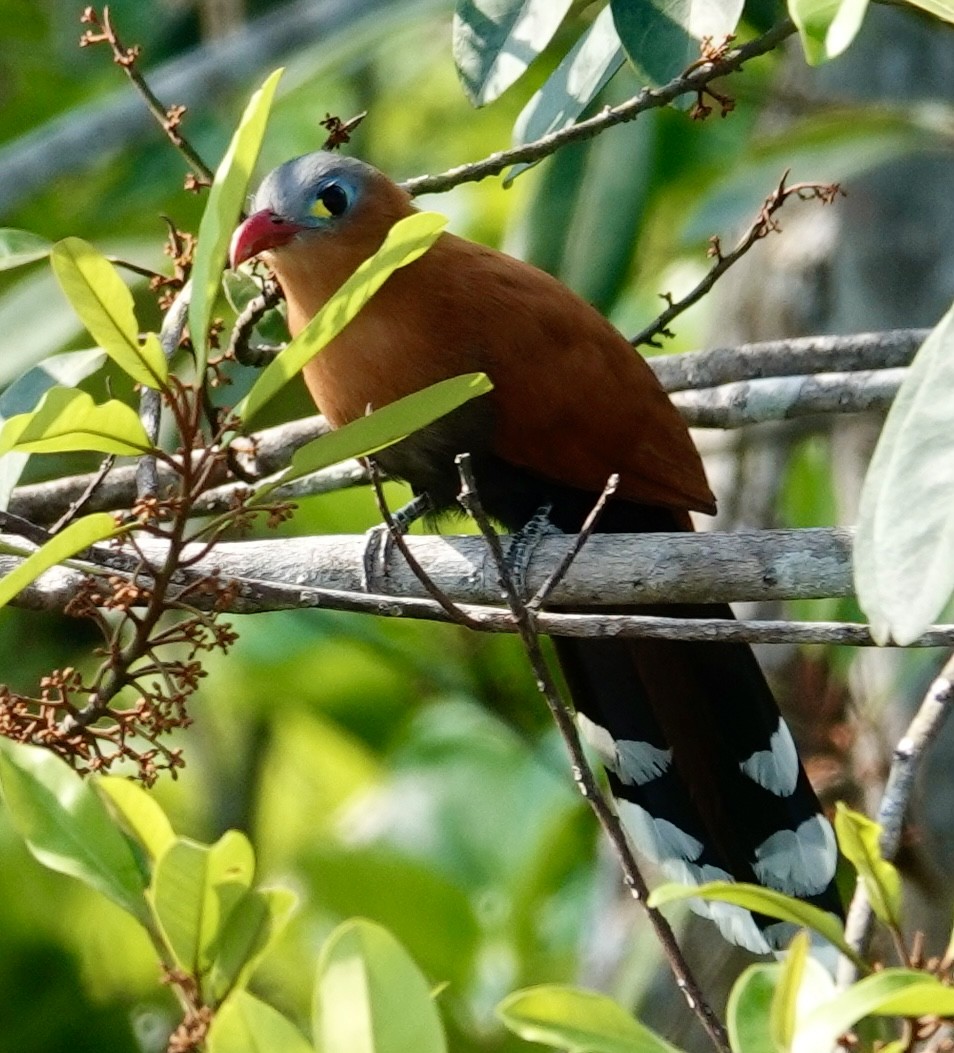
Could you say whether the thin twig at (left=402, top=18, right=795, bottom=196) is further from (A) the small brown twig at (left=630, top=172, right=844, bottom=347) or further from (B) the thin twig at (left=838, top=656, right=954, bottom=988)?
(B) the thin twig at (left=838, top=656, right=954, bottom=988)

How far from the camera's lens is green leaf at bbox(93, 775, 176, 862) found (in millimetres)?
1623

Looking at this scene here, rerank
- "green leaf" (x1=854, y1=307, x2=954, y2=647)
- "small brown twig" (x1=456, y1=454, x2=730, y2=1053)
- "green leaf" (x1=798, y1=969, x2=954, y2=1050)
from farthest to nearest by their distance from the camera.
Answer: "small brown twig" (x1=456, y1=454, x2=730, y2=1053) < "green leaf" (x1=854, y1=307, x2=954, y2=647) < "green leaf" (x1=798, y1=969, x2=954, y2=1050)

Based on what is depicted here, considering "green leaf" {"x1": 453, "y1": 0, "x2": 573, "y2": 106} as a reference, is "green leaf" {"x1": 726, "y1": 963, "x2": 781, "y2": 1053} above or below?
below

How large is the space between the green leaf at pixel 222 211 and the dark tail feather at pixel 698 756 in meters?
1.51

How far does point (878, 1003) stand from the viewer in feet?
4.50

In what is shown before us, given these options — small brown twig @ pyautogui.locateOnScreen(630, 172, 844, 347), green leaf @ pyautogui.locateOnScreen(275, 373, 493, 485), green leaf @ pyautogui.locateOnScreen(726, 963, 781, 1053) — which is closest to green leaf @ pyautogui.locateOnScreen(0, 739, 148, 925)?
green leaf @ pyautogui.locateOnScreen(275, 373, 493, 485)

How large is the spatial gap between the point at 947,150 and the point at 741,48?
178 cm

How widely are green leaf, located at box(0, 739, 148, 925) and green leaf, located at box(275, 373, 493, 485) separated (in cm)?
42

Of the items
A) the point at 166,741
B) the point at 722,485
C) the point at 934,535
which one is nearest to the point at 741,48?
the point at 934,535

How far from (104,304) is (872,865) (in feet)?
3.14

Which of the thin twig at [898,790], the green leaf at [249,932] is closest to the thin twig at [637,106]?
the thin twig at [898,790]

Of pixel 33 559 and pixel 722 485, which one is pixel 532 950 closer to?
pixel 722 485

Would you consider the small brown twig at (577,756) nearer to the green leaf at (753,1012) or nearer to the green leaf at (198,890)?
the green leaf at (753,1012)

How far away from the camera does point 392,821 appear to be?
4.91m
